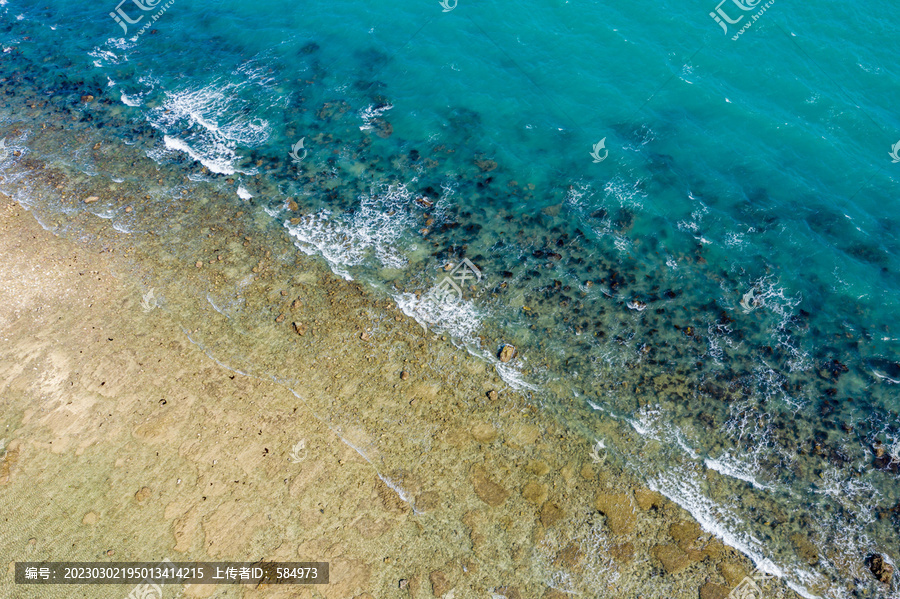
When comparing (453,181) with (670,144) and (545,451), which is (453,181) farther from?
(545,451)

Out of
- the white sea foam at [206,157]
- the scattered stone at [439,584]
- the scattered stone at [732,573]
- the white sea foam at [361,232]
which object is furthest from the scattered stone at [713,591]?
the white sea foam at [206,157]

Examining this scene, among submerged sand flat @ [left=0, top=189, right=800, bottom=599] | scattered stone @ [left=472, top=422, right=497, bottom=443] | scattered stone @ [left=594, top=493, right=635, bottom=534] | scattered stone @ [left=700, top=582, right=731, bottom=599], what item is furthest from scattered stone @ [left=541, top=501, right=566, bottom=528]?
scattered stone @ [left=700, top=582, right=731, bottom=599]

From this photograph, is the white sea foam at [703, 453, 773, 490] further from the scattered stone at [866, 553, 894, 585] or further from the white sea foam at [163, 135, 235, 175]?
the white sea foam at [163, 135, 235, 175]

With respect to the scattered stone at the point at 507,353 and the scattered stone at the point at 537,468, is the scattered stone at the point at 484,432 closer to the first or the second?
the scattered stone at the point at 537,468

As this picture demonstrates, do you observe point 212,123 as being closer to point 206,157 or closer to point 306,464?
point 206,157

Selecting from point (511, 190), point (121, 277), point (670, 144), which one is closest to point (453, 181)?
point (511, 190)

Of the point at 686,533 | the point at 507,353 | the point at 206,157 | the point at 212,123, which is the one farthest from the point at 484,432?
the point at 212,123
